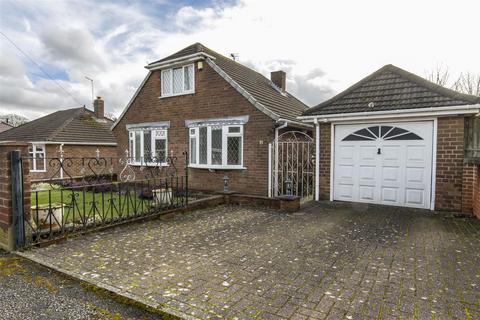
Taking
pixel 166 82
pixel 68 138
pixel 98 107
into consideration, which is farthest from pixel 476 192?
pixel 98 107

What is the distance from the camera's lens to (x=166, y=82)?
12.8 meters

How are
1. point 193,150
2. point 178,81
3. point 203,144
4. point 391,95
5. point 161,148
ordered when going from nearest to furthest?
point 391,95
point 203,144
point 193,150
point 178,81
point 161,148

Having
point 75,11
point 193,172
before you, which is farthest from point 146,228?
point 75,11

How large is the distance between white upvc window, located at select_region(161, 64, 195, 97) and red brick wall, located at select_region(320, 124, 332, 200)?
5.61 m

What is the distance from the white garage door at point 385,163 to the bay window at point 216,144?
351 cm

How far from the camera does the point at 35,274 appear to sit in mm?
3881

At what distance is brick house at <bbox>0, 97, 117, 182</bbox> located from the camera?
62.3ft

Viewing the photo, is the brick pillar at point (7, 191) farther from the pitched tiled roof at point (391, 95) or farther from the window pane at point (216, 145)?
the pitched tiled roof at point (391, 95)

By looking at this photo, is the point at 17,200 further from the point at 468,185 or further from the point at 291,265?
the point at 468,185

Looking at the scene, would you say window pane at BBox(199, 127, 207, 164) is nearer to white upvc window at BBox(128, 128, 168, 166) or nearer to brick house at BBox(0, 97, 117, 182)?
white upvc window at BBox(128, 128, 168, 166)

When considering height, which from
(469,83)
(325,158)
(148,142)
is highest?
(469,83)

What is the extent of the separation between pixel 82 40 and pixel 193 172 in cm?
848

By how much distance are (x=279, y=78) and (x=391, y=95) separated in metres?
8.62

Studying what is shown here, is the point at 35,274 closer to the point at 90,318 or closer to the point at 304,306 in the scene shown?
Answer: the point at 90,318
